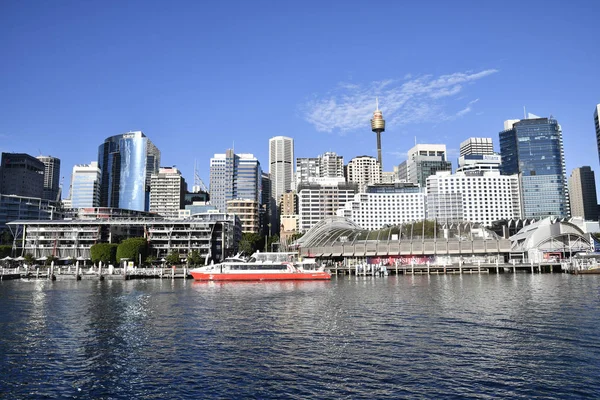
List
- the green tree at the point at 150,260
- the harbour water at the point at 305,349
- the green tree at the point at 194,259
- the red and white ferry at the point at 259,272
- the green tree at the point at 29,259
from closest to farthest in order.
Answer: the harbour water at the point at 305,349
the red and white ferry at the point at 259,272
the green tree at the point at 194,259
the green tree at the point at 150,260
the green tree at the point at 29,259

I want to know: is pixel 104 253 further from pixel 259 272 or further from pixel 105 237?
pixel 259 272

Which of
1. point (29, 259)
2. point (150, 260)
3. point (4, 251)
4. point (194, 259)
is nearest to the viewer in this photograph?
point (194, 259)

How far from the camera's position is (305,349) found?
38094mm

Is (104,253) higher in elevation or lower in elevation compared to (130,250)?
lower

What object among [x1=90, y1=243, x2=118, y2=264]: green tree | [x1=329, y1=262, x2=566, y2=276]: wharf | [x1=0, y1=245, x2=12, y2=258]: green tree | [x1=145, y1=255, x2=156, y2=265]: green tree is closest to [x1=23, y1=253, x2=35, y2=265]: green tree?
[x1=0, y1=245, x2=12, y2=258]: green tree

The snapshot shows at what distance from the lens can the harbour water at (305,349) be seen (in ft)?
93.5

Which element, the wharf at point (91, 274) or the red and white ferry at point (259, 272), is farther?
the wharf at point (91, 274)

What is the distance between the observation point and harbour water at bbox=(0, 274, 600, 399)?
93.5 feet

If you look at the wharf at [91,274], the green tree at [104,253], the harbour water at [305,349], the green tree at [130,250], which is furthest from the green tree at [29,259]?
the harbour water at [305,349]

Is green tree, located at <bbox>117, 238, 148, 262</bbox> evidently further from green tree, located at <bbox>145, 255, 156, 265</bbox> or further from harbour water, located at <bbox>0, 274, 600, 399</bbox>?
harbour water, located at <bbox>0, 274, 600, 399</bbox>

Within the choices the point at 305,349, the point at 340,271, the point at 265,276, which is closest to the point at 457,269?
the point at 340,271

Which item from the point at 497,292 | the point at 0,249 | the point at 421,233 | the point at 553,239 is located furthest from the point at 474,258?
the point at 0,249

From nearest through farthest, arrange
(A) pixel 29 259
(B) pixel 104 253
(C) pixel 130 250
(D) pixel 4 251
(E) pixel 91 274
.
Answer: (E) pixel 91 274 < (B) pixel 104 253 < (C) pixel 130 250 < (A) pixel 29 259 < (D) pixel 4 251

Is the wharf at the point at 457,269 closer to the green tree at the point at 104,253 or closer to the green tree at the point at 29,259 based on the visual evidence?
the green tree at the point at 104,253
